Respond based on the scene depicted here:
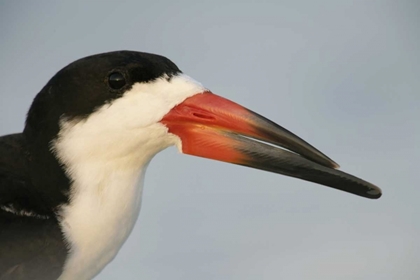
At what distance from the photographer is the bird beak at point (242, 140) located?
340 centimetres

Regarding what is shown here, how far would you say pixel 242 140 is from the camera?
3.44 meters

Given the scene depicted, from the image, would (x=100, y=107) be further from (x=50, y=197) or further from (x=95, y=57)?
(x=50, y=197)

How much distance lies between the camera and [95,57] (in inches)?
134

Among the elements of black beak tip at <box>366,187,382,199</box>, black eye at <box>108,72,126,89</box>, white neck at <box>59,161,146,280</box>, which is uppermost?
black beak tip at <box>366,187,382,199</box>

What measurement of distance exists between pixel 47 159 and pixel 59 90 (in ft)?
0.94

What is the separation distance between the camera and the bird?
336cm

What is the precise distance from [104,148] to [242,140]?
556mm

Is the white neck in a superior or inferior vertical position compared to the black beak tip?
inferior

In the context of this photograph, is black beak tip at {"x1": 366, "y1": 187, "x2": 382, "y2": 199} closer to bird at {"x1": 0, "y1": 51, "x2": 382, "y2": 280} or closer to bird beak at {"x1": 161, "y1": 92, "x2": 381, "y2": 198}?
bird at {"x1": 0, "y1": 51, "x2": 382, "y2": 280}

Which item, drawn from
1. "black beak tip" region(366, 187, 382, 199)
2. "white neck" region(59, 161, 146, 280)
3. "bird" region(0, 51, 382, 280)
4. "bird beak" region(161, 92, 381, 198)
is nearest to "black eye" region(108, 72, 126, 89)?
"bird" region(0, 51, 382, 280)

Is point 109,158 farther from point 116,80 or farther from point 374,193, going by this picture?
point 374,193

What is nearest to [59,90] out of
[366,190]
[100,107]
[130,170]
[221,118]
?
[100,107]

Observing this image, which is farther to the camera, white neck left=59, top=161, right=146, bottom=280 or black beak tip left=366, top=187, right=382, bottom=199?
white neck left=59, top=161, right=146, bottom=280

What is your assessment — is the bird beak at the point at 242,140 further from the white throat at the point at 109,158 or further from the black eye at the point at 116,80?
the black eye at the point at 116,80
